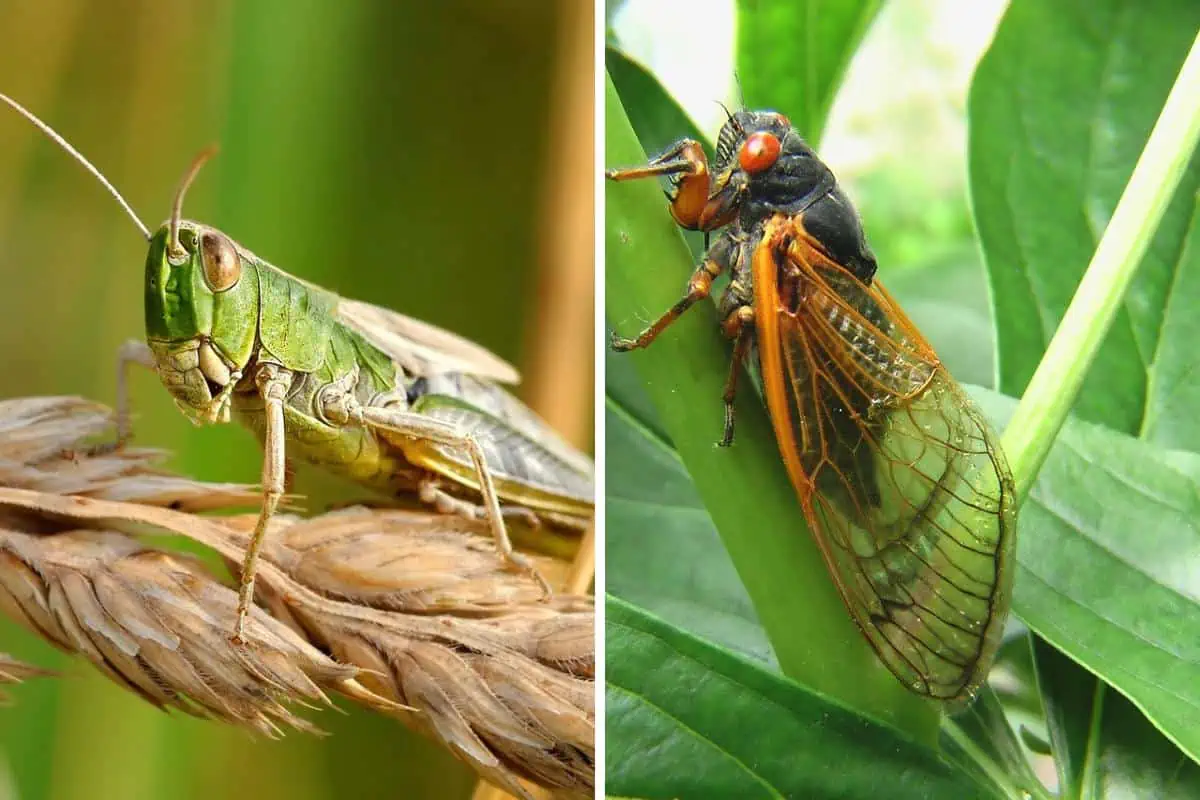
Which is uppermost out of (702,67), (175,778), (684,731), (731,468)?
(702,67)

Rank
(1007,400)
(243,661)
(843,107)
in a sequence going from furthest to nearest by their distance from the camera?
(843,107) < (1007,400) < (243,661)

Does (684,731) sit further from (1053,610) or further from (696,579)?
(1053,610)

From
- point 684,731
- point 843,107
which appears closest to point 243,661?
point 684,731

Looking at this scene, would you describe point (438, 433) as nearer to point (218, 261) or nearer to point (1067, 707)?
point (218, 261)

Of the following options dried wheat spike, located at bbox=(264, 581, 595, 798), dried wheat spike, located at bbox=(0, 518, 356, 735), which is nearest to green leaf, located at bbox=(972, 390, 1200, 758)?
dried wheat spike, located at bbox=(264, 581, 595, 798)

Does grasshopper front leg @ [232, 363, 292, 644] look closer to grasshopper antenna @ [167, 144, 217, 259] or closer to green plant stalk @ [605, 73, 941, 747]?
grasshopper antenna @ [167, 144, 217, 259]

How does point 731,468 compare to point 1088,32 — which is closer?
point 731,468

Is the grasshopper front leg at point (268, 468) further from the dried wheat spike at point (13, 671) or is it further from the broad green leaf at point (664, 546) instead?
the broad green leaf at point (664, 546)

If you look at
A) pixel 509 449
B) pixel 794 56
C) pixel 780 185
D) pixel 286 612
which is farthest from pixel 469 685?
pixel 794 56
